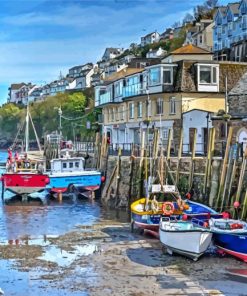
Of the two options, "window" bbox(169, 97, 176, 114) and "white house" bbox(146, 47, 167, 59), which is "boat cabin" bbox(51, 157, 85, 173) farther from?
"white house" bbox(146, 47, 167, 59)

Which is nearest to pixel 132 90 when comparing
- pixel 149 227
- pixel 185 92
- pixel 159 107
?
pixel 159 107

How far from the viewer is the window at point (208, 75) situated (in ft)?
141

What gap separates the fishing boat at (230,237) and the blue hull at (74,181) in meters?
20.2

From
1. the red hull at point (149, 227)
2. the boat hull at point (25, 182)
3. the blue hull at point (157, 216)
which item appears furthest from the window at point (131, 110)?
the red hull at point (149, 227)

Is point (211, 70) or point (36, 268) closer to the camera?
point (36, 268)

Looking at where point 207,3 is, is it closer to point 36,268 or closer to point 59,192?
point 59,192

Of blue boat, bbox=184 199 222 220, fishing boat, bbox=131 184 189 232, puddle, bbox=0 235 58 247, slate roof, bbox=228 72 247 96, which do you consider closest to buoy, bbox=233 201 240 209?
blue boat, bbox=184 199 222 220

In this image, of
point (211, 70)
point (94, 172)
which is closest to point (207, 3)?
point (211, 70)

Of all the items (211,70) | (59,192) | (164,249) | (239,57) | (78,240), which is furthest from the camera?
(239,57)

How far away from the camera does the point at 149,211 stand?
2277cm

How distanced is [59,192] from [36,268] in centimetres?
2146

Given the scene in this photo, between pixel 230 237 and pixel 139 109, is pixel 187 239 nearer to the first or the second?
pixel 230 237

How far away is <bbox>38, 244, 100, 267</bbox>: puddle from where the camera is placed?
1864cm

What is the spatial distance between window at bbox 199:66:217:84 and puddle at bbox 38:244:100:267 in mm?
24914
